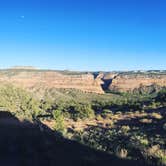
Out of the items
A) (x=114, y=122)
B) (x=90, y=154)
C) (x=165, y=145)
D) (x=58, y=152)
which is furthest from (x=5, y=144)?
(x=114, y=122)

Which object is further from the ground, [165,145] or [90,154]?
[90,154]

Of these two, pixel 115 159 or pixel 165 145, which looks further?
pixel 165 145

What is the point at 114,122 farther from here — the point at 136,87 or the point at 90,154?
the point at 136,87

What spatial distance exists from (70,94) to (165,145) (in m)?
141

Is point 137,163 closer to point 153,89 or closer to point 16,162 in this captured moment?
point 16,162

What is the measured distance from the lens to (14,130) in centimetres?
1672

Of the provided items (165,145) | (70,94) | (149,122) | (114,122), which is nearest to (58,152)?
(165,145)

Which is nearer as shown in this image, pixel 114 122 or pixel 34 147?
pixel 34 147

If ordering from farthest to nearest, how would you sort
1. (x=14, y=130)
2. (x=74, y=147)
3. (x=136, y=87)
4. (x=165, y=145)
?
1. (x=136, y=87)
2. (x=165, y=145)
3. (x=14, y=130)
4. (x=74, y=147)

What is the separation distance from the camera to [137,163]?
43.5ft

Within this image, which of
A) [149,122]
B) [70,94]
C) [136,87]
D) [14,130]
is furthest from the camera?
[136,87]

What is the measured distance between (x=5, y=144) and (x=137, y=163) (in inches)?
190

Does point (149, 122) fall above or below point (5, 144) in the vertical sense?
below

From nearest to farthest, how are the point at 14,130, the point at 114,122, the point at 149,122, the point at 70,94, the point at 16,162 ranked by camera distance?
the point at 16,162, the point at 14,130, the point at 149,122, the point at 114,122, the point at 70,94
